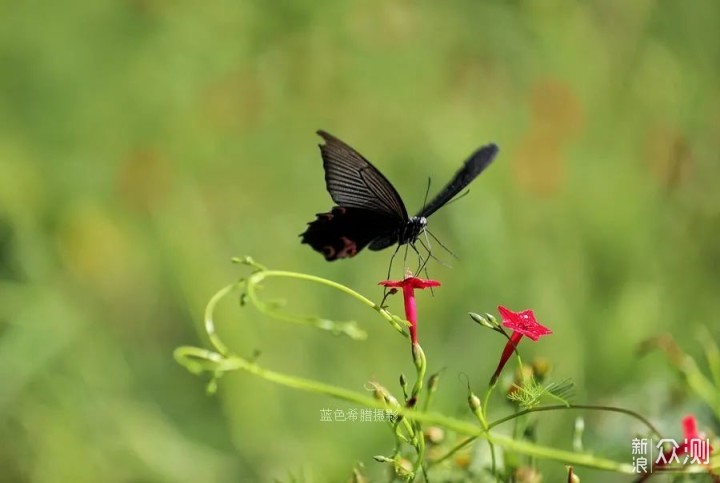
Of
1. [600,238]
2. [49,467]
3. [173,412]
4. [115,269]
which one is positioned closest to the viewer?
[49,467]

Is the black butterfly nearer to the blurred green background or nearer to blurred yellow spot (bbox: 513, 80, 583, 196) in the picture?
the blurred green background

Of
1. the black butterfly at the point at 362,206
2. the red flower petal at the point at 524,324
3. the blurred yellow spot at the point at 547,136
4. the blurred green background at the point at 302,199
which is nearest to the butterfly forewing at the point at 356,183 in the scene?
the black butterfly at the point at 362,206

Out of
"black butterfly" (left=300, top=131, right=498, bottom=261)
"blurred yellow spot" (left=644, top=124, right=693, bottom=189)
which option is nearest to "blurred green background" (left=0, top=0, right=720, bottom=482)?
"blurred yellow spot" (left=644, top=124, right=693, bottom=189)

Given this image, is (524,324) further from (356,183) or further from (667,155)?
(667,155)

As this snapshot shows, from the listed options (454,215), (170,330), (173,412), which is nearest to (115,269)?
(170,330)

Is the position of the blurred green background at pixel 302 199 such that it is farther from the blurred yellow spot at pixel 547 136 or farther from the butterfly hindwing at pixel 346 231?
the butterfly hindwing at pixel 346 231

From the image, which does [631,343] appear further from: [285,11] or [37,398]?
[285,11]

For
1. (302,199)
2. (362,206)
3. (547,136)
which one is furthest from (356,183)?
(547,136)

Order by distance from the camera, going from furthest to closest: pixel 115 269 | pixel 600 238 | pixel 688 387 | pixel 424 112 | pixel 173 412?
1. pixel 424 112
2. pixel 115 269
3. pixel 600 238
4. pixel 173 412
5. pixel 688 387
